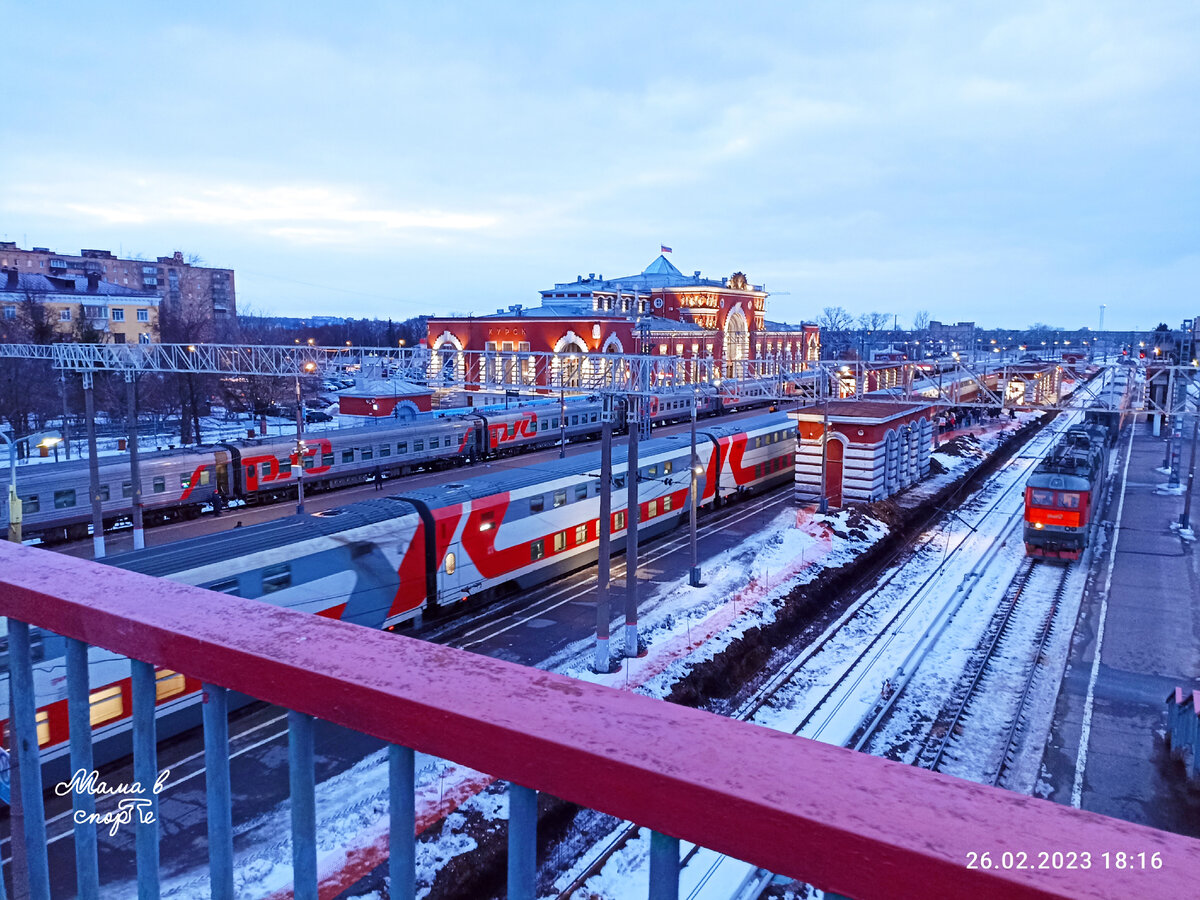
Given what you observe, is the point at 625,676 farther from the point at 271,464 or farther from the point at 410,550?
the point at 271,464

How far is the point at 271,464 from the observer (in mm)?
28266

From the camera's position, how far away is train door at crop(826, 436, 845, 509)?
29.3 m

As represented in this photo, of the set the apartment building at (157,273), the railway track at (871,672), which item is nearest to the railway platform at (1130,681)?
the railway track at (871,672)

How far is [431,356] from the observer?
2197cm

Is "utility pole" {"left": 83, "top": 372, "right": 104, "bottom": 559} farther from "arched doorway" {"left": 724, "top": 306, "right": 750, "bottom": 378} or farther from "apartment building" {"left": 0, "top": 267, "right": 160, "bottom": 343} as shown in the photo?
"arched doorway" {"left": 724, "top": 306, "right": 750, "bottom": 378}

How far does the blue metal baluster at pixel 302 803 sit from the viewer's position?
5.40 feet

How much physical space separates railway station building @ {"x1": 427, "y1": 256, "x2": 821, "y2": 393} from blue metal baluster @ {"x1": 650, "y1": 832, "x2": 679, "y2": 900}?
37158 millimetres

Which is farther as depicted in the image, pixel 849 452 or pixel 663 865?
pixel 849 452

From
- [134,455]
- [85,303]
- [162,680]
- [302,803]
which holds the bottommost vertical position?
[134,455]

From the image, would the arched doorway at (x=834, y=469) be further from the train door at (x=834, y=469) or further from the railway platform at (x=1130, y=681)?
the railway platform at (x=1130, y=681)

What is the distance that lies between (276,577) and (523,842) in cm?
1302

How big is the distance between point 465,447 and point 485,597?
725 inches

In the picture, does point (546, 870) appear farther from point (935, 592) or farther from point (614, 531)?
point (935, 592)

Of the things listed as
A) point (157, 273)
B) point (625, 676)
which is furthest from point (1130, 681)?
point (157, 273)
